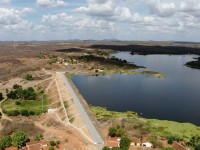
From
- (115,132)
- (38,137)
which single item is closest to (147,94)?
(115,132)

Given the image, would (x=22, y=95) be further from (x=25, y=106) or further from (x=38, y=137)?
(x=38, y=137)

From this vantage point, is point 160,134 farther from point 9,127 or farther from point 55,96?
point 55,96

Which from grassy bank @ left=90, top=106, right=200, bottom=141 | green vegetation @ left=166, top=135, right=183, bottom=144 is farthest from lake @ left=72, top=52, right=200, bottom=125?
green vegetation @ left=166, top=135, right=183, bottom=144

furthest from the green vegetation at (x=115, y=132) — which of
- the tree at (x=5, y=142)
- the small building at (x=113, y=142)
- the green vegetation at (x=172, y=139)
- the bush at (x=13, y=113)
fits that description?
the bush at (x=13, y=113)

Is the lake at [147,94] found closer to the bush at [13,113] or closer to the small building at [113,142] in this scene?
the small building at [113,142]

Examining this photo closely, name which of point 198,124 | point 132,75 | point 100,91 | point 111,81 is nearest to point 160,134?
point 198,124

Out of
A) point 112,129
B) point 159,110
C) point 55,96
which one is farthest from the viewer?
point 55,96
